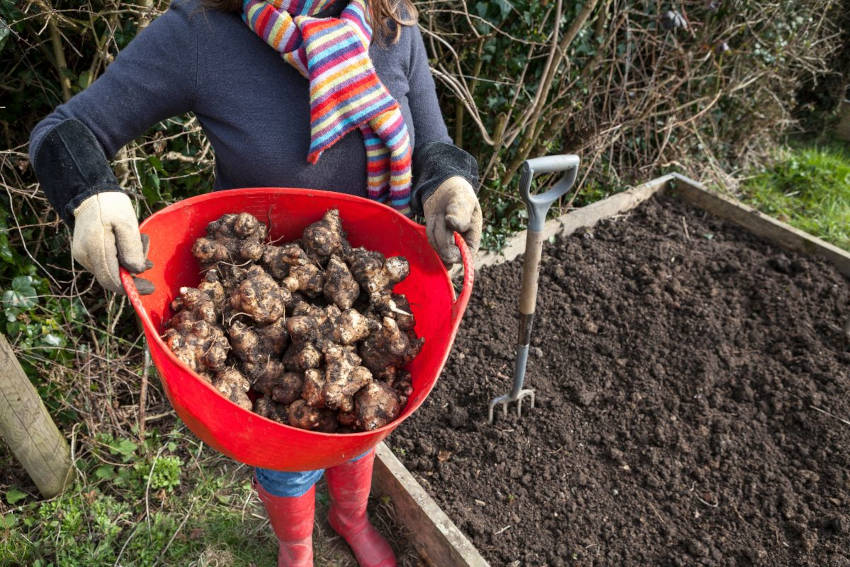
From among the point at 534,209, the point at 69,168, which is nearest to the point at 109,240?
the point at 69,168

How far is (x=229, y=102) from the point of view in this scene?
148 cm

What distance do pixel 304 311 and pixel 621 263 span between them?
6.82 ft

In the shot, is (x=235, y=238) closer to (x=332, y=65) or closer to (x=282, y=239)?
(x=282, y=239)

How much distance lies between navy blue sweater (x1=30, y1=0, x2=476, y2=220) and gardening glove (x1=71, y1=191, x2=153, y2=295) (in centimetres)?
8

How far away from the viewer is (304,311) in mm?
1474

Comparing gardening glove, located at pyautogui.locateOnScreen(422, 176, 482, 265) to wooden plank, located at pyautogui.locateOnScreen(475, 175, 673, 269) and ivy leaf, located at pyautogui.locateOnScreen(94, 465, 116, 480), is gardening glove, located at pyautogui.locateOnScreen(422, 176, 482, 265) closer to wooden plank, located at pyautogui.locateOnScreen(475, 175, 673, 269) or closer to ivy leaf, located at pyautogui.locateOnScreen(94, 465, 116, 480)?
wooden plank, located at pyautogui.locateOnScreen(475, 175, 673, 269)

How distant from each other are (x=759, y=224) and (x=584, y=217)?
97cm

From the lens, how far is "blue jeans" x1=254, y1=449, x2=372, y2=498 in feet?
5.18

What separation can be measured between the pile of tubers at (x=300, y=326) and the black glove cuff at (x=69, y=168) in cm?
25

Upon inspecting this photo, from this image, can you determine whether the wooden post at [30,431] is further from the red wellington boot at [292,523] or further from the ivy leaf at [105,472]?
the red wellington boot at [292,523]

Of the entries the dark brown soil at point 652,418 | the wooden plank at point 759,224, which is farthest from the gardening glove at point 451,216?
the wooden plank at point 759,224

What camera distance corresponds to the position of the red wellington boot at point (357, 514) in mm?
1806

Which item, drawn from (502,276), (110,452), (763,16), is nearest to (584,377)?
(502,276)

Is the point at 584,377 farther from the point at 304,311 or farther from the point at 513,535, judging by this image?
the point at 304,311
